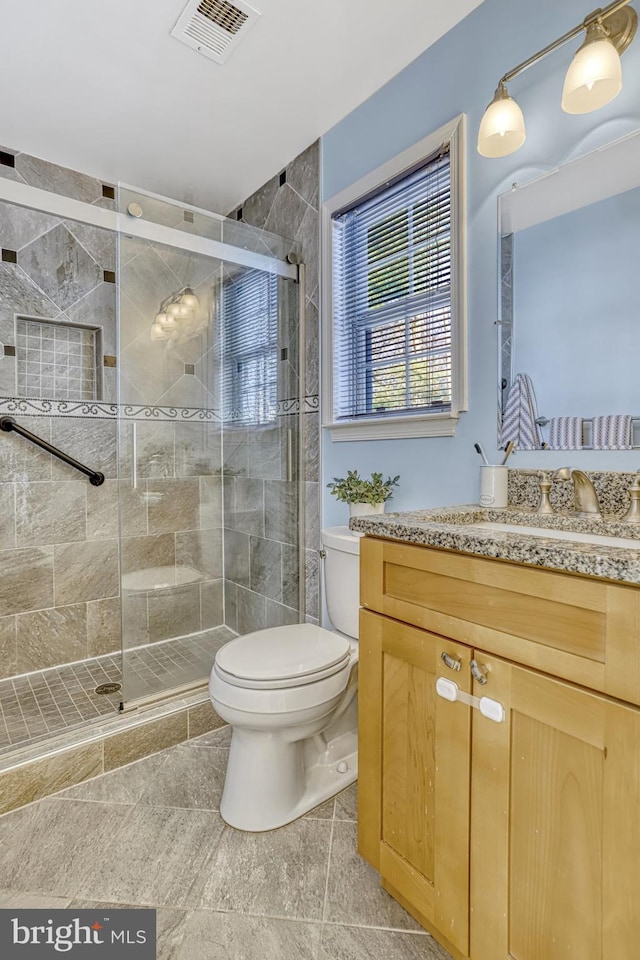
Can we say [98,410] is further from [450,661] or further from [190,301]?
[450,661]

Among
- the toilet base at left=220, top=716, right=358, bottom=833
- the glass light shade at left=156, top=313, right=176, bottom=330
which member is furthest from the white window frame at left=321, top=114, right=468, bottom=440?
the toilet base at left=220, top=716, right=358, bottom=833

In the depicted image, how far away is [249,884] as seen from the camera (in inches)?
50.3

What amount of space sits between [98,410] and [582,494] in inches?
86.1

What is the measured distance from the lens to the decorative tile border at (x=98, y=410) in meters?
2.05

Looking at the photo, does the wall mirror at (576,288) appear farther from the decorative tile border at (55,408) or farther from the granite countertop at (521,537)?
the decorative tile border at (55,408)

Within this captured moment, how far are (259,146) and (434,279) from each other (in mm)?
1173

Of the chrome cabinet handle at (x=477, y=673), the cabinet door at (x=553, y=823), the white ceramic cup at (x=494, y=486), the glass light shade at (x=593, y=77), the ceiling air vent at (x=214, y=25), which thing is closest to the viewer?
the cabinet door at (x=553, y=823)

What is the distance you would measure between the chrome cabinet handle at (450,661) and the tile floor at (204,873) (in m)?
0.68

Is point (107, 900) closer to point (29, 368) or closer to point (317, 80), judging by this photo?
point (29, 368)

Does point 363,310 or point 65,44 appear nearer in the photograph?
point 65,44

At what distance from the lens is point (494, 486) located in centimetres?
140

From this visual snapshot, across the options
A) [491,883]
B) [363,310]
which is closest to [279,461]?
[363,310]

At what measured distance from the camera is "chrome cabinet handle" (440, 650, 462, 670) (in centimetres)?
97

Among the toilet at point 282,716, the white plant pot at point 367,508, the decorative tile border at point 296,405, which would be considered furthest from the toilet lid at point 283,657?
the decorative tile border at point 296,405
